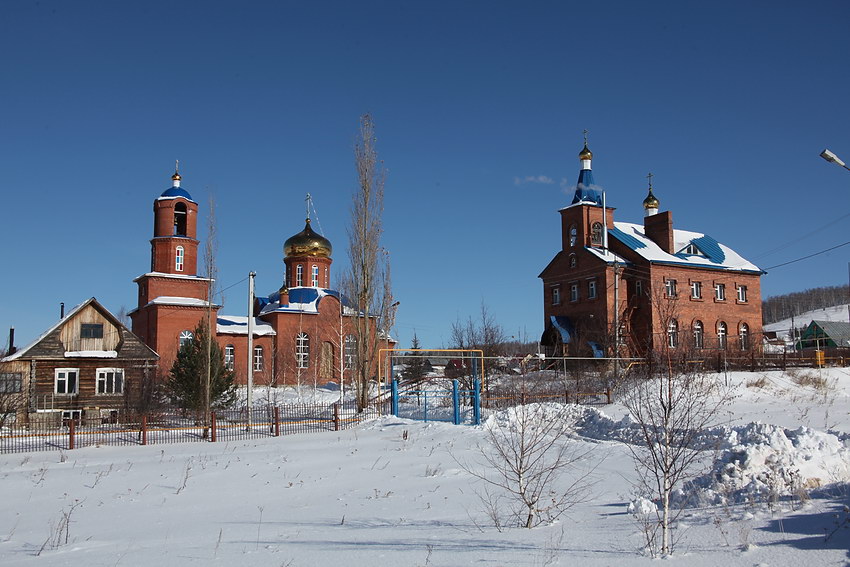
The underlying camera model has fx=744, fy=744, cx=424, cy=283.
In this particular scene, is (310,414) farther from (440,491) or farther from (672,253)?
(672,253)

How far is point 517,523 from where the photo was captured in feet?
28.8

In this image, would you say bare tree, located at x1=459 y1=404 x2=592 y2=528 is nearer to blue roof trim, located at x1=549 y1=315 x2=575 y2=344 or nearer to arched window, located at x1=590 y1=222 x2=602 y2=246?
blue roof trim, located at x1=549 y1=315 x2=575 y2=344

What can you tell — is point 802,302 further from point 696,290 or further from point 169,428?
point 169,428

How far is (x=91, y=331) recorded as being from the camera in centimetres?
3167

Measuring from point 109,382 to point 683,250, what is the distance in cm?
3315

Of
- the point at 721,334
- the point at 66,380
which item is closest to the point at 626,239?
the point at 721,334

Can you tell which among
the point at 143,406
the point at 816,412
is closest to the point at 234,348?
the point at 143,406

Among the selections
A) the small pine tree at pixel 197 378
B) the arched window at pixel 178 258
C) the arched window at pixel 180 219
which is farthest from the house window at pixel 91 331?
the arched window at pixel 180 219

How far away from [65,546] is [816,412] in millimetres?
22350

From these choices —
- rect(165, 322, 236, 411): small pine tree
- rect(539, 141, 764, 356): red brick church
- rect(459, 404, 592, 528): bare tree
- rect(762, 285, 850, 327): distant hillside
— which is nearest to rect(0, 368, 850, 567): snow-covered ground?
rect(459, 404, 592, 528): bare tree

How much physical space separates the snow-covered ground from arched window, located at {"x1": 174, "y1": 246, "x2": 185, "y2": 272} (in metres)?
24.2

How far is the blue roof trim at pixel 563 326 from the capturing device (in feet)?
141

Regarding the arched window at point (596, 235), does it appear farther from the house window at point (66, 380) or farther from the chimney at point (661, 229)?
the house window at point (66, 380)

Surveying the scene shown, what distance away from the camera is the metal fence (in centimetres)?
2148
